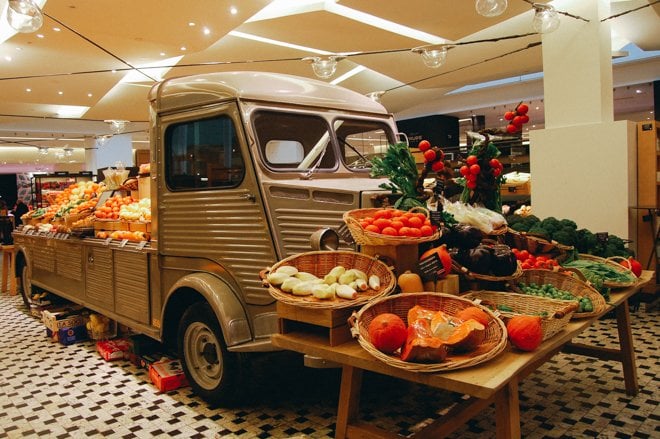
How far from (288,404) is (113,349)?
2.01 metres

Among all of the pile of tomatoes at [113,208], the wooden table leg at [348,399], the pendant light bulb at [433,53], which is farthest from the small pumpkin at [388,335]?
the pendant light bulb at [433,53]

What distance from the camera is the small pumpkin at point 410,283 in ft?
7.43

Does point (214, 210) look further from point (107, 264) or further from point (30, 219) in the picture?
point (30, 219)

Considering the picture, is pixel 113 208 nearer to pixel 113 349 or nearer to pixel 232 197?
pixel 113 349

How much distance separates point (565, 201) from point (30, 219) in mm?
7051

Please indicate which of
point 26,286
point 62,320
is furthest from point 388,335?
point 26,286

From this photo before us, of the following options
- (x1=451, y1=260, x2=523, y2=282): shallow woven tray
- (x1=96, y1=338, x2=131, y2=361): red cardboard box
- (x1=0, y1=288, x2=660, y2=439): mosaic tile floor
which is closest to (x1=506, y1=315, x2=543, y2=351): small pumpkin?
(x1=451, y1=260, x2=523, y2=282): shallow woven tray

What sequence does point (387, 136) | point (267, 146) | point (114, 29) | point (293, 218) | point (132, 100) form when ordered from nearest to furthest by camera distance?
point (293, 218), point (267, 146), point (387, 136), point (114, 29), point (132, 100)

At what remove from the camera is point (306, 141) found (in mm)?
3693

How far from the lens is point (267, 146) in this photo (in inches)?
135

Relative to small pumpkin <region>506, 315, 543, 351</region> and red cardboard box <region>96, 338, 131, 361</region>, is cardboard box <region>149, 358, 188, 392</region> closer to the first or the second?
red cardboard box <region>96, 338, 131, 361</region>

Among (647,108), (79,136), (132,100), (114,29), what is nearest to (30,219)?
(114,29)

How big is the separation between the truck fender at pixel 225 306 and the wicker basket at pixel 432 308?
1.28 m

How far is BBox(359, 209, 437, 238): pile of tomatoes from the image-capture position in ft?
7.64
